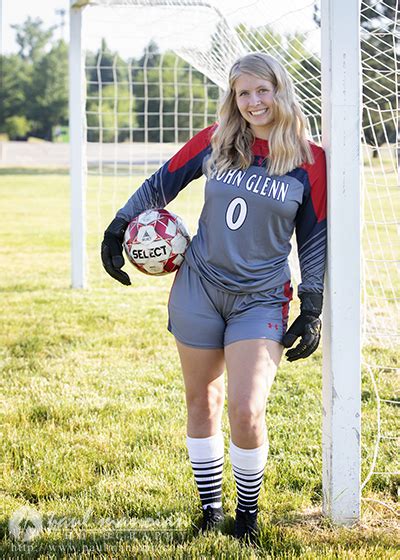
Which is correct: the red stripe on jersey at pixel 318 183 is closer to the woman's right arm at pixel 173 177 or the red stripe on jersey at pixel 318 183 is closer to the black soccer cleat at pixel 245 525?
the woman's right arm at pixel 173 177

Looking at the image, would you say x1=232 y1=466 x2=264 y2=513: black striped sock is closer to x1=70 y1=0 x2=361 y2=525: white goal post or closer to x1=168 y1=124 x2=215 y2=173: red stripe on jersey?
x1=70 y1=0 x2=361 y2=525: white goal post

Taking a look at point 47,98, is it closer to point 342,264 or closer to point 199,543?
point 342,264

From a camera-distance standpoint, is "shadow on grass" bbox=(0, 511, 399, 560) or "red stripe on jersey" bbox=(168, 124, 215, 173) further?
"red stripe on jersey" bbox=(168, 124, 215, 173)

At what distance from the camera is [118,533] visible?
132 inches

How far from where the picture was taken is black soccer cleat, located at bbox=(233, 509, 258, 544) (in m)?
3.25

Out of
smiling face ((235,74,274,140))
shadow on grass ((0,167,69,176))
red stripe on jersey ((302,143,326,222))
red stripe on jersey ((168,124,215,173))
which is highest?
smiling face ((235,74,274,140))

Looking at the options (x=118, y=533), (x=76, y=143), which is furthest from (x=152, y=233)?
(x=76, y=143)

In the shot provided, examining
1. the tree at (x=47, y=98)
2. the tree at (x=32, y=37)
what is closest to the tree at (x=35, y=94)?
the tree at (x=47, y=98)

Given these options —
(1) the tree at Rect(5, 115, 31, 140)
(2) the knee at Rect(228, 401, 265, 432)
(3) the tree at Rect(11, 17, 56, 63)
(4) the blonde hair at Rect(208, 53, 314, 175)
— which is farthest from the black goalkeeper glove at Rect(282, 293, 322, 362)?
(3) the tree at Rect(11, 17, 56, 63)

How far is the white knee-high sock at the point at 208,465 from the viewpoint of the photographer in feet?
11.1

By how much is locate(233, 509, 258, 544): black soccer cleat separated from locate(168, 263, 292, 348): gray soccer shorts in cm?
68

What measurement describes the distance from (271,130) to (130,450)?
1913mm

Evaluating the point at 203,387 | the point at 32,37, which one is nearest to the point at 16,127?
the point at 32,37

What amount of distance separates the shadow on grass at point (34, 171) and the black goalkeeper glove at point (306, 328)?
31687 millimetres
